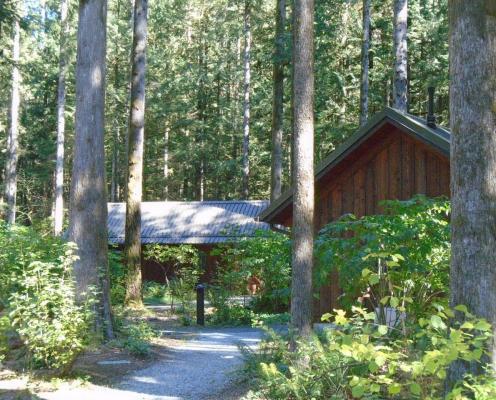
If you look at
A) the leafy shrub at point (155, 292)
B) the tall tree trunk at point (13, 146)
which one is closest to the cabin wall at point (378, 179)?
the leafy shrub at point (155, 292)

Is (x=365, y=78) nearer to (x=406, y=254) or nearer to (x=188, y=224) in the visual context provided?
(x=188, y=224)

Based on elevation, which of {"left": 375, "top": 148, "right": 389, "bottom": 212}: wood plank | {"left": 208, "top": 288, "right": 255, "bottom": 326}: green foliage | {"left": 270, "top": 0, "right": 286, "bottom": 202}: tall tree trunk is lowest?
{"left": 208, "top": 288, "right": 255, "bottom": 326}: green foliage

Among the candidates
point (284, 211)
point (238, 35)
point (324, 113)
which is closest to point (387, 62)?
point (324, 113)

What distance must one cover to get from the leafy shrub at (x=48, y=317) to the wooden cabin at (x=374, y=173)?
6402 mm

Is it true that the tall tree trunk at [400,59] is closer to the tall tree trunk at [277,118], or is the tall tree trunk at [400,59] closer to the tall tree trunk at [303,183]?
the tall tree trunk at [277,118]

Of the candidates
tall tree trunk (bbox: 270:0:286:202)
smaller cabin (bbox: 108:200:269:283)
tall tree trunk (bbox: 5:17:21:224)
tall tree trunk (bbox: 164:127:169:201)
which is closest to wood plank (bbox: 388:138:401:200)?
tall tree trunk (bbox: 270:0:286:202)

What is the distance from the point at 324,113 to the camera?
35.5m

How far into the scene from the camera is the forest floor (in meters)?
8.40

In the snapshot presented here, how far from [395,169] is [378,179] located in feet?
1.51

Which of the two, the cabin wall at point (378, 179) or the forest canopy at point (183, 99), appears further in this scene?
the forest canopy at point (183, 99)

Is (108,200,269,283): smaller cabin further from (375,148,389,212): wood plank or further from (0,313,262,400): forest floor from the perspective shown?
(0,313,262,400): forest floor

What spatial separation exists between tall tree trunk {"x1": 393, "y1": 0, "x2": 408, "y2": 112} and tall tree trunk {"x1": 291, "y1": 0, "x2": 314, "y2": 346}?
10098 millimetres

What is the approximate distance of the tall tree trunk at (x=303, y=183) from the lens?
8938 mm

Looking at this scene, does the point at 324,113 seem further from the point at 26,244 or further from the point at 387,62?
the point at 26,244
